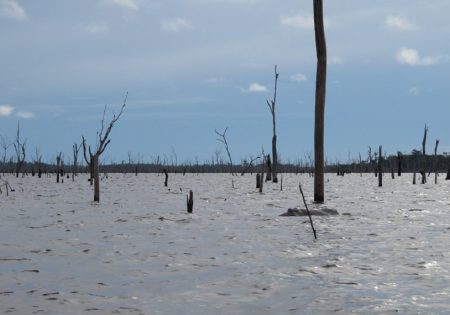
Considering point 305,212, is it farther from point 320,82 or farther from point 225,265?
point 225,265

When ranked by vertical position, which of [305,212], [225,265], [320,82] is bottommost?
[225,265]

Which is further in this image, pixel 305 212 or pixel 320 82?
pixel 320 82

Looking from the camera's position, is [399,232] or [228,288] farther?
[399,232]

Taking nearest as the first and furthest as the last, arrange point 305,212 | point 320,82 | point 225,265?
1. point 225,265
2. point 305,212
3. point 320,82

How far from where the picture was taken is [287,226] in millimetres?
10523

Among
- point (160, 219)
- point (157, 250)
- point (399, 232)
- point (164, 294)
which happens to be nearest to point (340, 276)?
point (164, 294)

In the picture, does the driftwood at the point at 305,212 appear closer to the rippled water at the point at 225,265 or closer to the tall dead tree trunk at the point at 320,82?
the rippled water at the point at 225,265

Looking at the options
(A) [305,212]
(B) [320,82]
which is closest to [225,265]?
(A) [305,212]

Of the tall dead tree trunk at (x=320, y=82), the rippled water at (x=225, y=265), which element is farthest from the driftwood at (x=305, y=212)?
the tall dead tree trunk at (x=320, y=82)

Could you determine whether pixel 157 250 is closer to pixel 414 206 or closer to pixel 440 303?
pixel 440 303

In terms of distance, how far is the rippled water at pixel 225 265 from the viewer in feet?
15.1

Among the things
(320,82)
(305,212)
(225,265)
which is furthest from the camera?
(320,82)

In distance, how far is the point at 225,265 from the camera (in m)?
6.43

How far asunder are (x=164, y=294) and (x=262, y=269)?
1.52 metres
